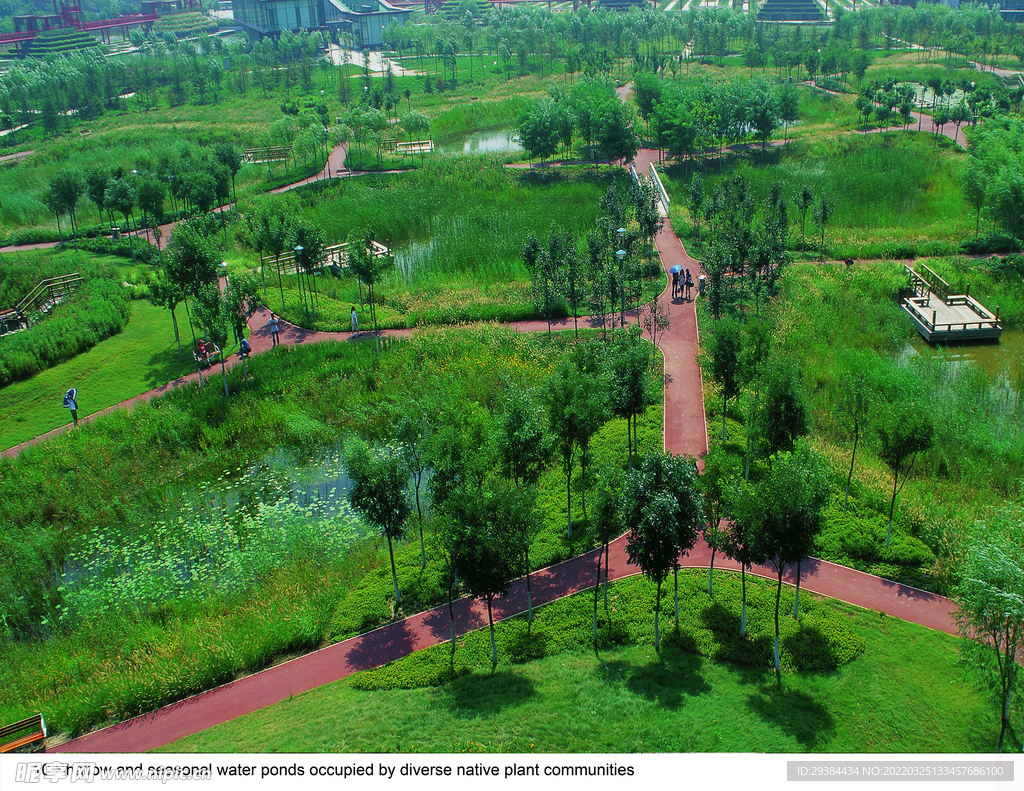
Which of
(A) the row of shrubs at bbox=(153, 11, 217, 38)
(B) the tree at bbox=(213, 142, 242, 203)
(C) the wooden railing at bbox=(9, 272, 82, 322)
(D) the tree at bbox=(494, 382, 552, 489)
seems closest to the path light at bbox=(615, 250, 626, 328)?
(D) the tree at bbox=(494, 382, 552, 489)

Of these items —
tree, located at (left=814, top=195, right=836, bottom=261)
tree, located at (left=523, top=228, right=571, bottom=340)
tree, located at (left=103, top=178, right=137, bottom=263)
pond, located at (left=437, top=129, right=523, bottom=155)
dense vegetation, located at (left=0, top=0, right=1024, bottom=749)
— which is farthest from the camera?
pond, located at (left=437, top=129, right=523, bottom=155)

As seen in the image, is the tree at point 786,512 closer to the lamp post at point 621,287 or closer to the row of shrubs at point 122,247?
the lamp post at point 621,287

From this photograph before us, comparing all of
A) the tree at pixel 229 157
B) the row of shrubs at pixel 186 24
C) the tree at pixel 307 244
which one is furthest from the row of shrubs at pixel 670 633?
the row of shrubs at pixel 186 24

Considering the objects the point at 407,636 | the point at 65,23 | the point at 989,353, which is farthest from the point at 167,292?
the point at 65,23

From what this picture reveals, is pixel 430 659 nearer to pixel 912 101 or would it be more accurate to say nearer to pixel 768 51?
pixel 912 101

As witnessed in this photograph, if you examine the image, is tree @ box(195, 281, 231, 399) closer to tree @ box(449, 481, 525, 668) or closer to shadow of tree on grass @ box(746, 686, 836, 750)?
tree @ box(449, 481, 525, 668)

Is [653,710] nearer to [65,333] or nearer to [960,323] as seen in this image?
[960,323]
